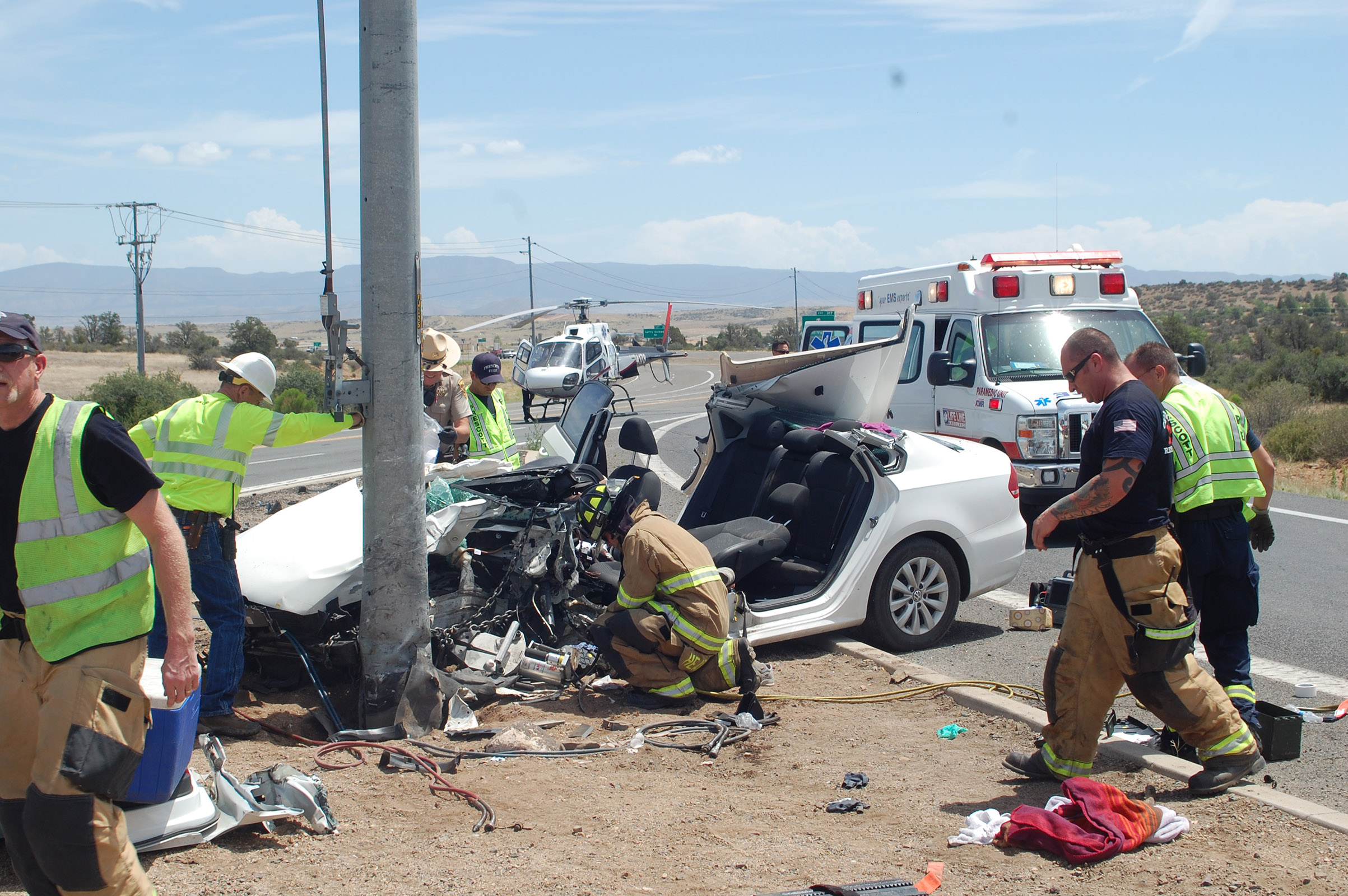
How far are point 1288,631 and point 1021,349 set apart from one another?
424cm

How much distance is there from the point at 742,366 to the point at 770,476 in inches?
31.2

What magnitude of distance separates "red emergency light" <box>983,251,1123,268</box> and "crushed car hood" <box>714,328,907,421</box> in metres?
4.27

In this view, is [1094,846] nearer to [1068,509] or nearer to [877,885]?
[877,885]

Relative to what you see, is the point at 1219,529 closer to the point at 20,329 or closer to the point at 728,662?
the point at 728,662

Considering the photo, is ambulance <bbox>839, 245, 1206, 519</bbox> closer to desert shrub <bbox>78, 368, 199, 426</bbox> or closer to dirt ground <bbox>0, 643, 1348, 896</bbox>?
dirt ground <bbox>0, 643, 1348, 896</bbox>

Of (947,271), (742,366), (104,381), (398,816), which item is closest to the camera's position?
(398,816)

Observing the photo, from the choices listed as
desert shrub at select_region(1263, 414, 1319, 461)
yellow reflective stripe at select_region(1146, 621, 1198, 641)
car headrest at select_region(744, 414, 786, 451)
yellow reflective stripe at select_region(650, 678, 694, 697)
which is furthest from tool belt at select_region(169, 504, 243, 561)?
desert shrub at select_region(1263, 414, 1319, 461)

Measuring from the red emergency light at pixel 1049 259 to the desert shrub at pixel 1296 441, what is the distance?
13259 millimetres

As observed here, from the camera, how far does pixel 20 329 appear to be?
3.05 m

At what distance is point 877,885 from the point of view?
3445mm

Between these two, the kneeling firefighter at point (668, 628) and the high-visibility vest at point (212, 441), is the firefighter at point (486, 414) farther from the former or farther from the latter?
the high-visibility vest at point (212, 441)

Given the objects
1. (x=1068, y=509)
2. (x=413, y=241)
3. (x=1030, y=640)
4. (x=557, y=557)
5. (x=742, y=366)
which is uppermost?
(x=413, y=241)

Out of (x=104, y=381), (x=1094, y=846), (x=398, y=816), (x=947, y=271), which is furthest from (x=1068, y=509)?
(x=104, y=381)

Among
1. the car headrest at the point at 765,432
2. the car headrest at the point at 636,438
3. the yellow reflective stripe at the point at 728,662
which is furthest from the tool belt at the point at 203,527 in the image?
the car headrest at the point at 765,432
